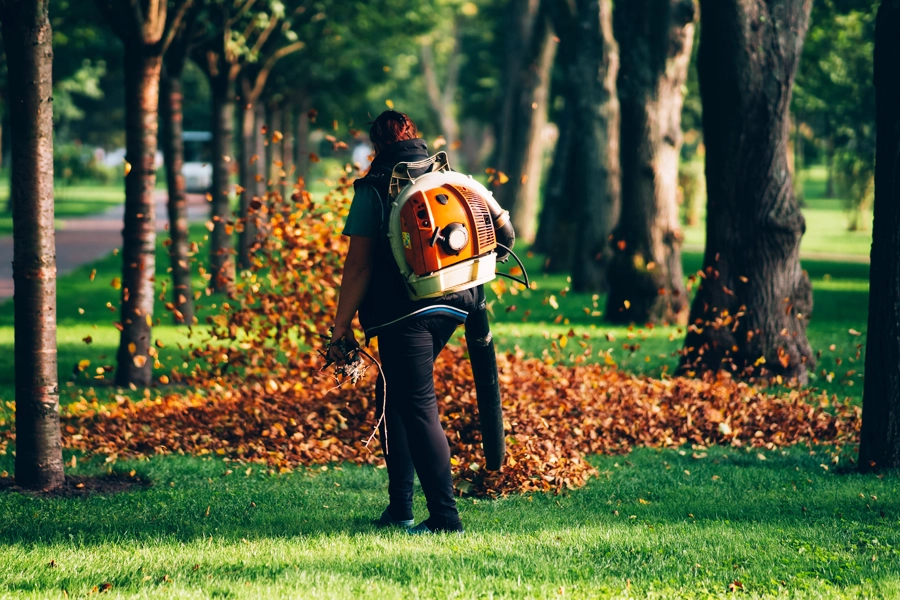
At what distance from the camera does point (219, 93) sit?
14.9 meters

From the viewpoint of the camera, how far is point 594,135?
55.5ft

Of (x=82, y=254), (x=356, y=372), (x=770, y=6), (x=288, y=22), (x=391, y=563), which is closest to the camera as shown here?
(x=391, y=563)

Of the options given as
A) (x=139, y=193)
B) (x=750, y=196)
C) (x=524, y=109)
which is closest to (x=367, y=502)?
(x=139, y=193)

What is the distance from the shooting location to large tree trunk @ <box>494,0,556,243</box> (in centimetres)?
2503

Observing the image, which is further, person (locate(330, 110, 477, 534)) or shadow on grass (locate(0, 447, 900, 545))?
shadow on grass (locate(0, 447, 900, 545))

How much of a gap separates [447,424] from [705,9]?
4.44m

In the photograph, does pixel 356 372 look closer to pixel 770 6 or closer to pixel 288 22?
pixel 770 6

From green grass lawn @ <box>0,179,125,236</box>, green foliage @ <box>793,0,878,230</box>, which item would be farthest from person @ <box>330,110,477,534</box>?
green grass lawn @ <box>0,179,125,236</box>

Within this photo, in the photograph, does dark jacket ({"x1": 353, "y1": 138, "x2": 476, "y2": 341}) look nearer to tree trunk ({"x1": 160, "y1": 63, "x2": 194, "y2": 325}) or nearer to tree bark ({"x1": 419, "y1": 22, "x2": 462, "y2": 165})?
tree trunk ({"x1": 160, "y1": 63, "x2": 194, "y2": 325})

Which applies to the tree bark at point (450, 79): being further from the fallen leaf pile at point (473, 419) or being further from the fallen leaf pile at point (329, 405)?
the fallen leaf pile at point (473, 419)

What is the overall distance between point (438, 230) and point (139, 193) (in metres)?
5.20

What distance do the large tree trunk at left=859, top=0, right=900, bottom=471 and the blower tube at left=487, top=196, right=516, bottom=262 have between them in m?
2.44

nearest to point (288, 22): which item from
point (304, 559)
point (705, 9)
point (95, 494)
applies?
point (705, 9)

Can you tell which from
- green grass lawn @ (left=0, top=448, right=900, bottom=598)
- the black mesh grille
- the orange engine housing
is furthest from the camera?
the black mesh grille
